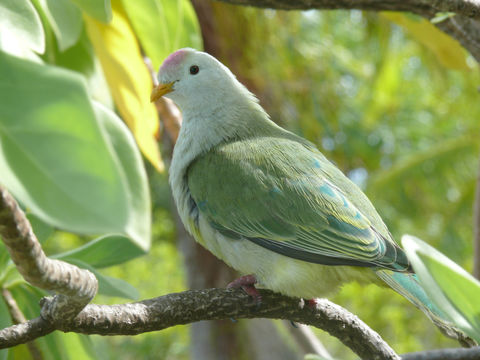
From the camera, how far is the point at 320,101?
5.80 metres

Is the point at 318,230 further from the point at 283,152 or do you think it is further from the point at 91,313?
the point at 91,313

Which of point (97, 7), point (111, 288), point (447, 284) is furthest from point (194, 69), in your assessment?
point (447, 284)

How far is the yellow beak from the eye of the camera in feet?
6.17

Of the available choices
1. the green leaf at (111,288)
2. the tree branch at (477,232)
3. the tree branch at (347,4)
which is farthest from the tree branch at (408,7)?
the green leaf at (111,288)

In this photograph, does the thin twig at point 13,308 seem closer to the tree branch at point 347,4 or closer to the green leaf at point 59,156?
the green leaf at point 59,156

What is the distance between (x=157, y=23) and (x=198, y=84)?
0.73 m

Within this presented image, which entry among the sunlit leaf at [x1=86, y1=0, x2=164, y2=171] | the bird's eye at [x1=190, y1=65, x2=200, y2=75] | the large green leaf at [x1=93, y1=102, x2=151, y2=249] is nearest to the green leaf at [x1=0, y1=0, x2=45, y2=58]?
the large green leaf at [x1=93, y1=102, x2=151, y2=249]

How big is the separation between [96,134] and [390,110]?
260 inches

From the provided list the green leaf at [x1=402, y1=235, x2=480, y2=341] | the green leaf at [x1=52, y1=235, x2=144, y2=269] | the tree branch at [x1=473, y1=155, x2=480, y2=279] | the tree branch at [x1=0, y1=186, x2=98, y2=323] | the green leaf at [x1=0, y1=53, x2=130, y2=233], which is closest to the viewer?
the green leaf at [x1=0, y1=53, x2=130, y2=233]

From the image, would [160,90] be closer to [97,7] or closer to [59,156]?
[97,7]

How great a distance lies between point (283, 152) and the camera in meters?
1.62

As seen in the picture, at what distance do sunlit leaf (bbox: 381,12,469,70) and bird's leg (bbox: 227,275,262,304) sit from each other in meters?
0.81

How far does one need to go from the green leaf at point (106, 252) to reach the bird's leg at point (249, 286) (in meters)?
0.32

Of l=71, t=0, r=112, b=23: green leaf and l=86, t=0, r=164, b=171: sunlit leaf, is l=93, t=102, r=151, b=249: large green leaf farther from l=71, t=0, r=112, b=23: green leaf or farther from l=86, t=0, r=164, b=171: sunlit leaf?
l=86, t=0, r=164, b=171: sunlit leaf
